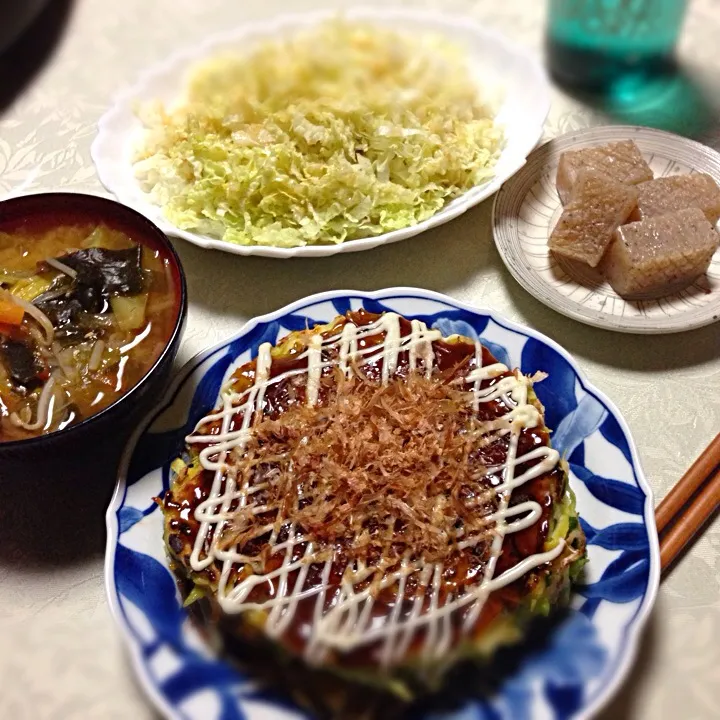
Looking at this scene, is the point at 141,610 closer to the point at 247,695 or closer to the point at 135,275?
the point at 247,695

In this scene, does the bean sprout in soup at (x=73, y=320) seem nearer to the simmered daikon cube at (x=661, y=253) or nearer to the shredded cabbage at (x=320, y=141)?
the shredded cabbage at (x=320, y=141)

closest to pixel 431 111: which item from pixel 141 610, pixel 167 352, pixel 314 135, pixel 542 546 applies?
pixel 314 135

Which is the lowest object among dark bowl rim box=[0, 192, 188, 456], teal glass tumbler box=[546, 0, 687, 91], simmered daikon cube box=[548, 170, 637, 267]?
dark bowl rim box=[0, 192, 188, 456]

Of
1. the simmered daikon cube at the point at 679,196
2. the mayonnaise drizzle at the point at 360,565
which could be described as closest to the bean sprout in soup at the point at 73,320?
the mayonnaise drizzle at the point at 360,565

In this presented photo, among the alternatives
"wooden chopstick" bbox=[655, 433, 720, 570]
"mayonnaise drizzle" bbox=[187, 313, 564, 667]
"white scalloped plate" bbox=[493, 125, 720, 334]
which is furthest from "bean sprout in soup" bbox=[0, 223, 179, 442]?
"wooden chopstick" bbox=[655, 433, 720, 570]

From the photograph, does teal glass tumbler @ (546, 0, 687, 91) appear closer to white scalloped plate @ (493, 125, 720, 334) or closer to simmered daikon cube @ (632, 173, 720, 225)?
white scalloped plate @ (493, 125, 720, 334)
